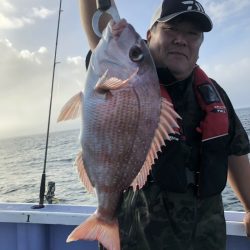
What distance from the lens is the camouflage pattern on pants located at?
2133 millimetres

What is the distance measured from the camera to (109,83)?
5.50 ft

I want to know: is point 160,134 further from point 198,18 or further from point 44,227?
point 44,227

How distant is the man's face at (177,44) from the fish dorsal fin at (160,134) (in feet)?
1.63

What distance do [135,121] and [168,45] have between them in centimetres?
65

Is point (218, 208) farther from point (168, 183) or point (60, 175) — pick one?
point (60, 175)

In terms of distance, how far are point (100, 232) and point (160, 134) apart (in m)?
0.55

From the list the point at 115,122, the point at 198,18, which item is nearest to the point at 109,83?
the point at 115,122

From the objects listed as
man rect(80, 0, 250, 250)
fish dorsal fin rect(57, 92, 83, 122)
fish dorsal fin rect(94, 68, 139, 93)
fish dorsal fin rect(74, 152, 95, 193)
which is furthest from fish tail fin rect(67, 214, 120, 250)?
fish dorsal fin rect(94, 68, 139, 93)

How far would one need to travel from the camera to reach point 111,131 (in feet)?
5.60

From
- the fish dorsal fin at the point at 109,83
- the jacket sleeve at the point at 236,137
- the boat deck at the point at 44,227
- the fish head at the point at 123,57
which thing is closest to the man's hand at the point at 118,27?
the fish head at the point at 123,57

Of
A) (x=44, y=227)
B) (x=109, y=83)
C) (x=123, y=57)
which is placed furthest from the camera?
(x=44, y=227)

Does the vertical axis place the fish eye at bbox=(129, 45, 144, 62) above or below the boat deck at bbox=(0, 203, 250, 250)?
above

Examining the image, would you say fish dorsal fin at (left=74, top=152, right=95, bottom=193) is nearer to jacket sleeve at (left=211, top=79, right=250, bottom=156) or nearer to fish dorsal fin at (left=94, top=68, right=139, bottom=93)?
fish dorsal fin at (left=94, top=68, right=139, bottom=93)

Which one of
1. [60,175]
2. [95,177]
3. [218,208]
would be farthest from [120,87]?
[60,175]
